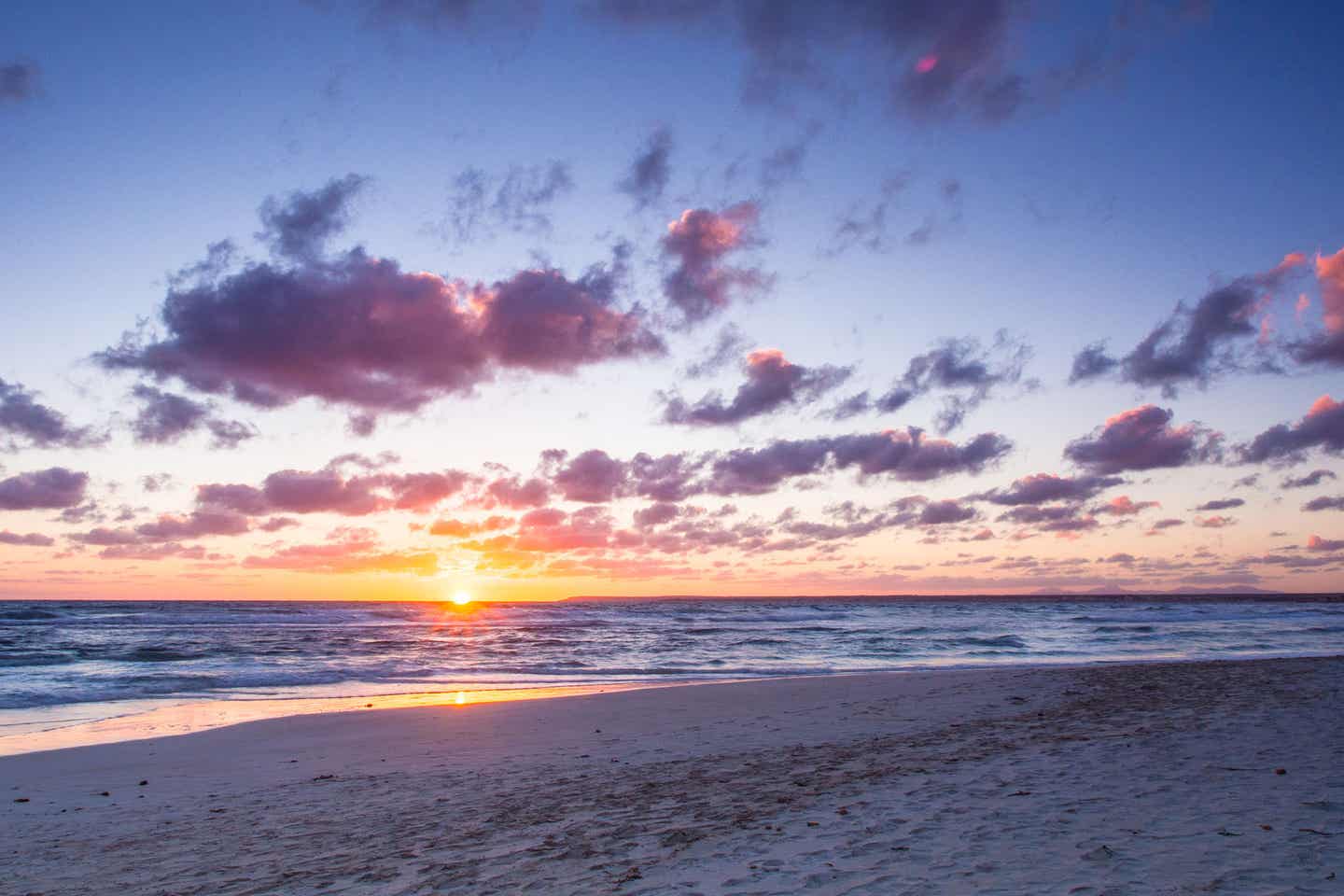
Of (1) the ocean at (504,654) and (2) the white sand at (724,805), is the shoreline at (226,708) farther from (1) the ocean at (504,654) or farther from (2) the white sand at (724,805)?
(2) the white sand at (724,805)

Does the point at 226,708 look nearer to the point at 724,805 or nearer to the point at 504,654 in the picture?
the point at 724,805

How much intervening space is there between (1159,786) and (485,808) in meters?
7.57

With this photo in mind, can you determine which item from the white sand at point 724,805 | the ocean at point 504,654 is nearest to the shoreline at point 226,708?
the ocean at point 504,654

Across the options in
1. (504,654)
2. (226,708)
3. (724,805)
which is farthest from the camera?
(504,654)

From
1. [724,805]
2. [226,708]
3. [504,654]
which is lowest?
[504,654]

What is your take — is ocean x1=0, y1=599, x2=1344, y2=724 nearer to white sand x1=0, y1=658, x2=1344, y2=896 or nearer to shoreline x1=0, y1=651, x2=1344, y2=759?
shoreline x1=0, y1=651, x2=1344, y2=759

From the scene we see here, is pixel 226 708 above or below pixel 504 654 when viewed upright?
above

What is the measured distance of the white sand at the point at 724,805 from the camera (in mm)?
6977

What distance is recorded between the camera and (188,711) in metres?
21.3

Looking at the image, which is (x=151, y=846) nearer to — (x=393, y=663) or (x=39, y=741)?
(x=39, y=741)

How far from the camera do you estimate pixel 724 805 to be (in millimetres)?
9391

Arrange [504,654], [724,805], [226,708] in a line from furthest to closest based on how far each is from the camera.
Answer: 1. [504,654]
2. [226,708]
3. [724,805]

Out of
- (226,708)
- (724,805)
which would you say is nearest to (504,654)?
(226,708)

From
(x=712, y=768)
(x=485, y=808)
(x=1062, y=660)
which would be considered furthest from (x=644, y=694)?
(x=1062, y=660)
